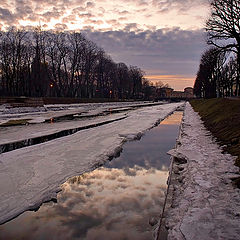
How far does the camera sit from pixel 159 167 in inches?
286

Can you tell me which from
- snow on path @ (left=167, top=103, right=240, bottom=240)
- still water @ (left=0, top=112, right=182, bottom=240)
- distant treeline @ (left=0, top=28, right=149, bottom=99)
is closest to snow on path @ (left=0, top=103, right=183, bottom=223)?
still water @ (left=0, top=112, right=182, bottom=240)

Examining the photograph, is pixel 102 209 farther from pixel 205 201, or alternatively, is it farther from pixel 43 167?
pixel 43 167

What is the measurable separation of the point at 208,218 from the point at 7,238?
3.13m

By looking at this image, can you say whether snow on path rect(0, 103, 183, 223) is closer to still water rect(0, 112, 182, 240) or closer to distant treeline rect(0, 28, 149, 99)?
still water rect(0, 112, 182, 240)

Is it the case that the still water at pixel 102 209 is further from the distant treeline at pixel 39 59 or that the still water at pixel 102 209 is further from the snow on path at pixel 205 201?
the distant treeline at pixel 39 59

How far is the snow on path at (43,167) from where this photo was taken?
4984 mm

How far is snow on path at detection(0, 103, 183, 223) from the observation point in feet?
16.4

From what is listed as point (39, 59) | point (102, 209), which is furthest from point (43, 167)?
point (39, 59)

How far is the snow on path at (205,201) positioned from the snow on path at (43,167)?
8.78 feet

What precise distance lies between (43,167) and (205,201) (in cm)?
474

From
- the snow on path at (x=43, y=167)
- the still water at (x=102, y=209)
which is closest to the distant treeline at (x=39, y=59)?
the snow on path at (x=43, y=167)

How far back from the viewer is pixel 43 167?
720cm

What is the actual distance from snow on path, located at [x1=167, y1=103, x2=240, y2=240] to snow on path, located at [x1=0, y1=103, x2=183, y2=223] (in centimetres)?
268

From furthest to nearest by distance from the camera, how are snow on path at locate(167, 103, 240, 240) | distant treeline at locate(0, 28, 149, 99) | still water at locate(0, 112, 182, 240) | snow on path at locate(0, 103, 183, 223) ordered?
distant treeline at locate(0, 28, 149, 99) → snow on path at locate(0, 103, 183, 223) → still water at locate(0, 112, 182, 240) → snow on path at locate(167, 103, 240, 240)
